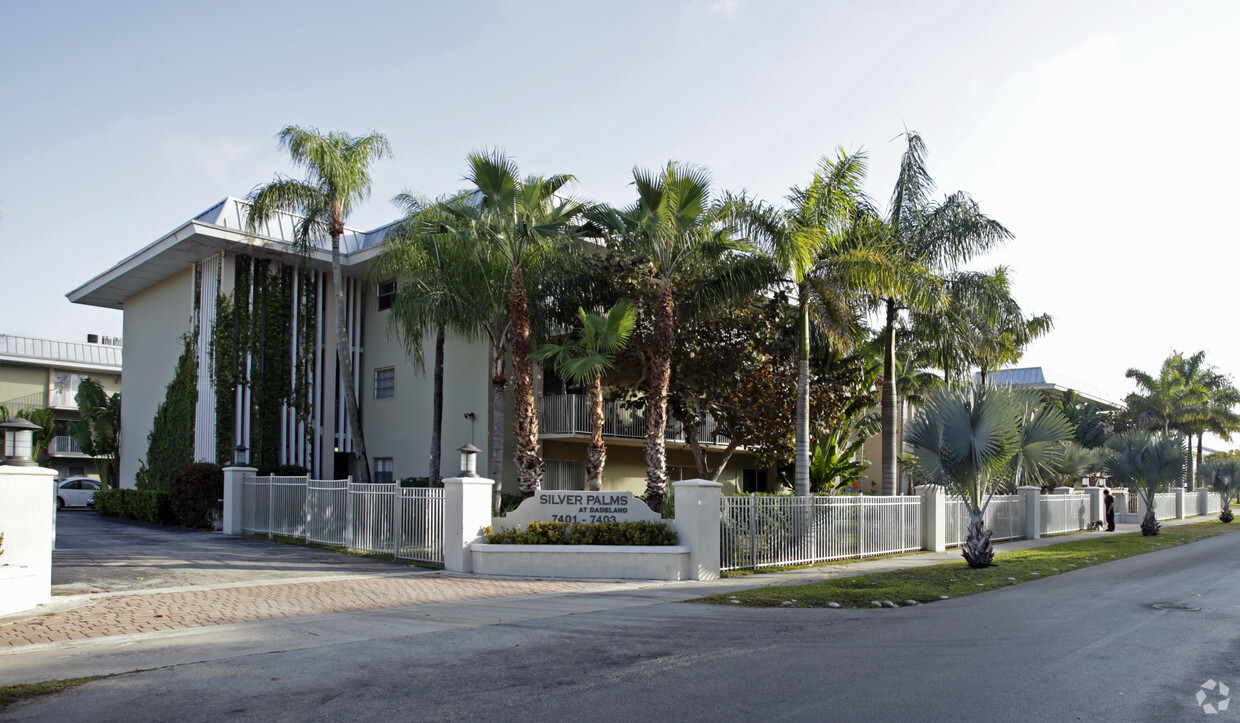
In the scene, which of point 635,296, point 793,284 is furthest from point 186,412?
point 793,284

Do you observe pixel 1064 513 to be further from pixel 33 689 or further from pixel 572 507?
pixel 33 689

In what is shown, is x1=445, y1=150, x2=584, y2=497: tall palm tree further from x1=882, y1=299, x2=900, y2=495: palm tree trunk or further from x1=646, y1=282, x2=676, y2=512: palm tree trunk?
x1=882, y1=299, x2=900, y2=495: palm tree trunk

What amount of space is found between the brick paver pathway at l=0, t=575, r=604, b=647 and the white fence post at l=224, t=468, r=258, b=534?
9.55m

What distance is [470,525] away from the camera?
15.5 m

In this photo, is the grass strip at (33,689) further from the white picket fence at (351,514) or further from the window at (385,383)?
the window at (385,383)

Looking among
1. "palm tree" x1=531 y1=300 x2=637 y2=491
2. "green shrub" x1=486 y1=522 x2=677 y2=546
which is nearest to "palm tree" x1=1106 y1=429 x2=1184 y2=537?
"palm tree" x1=531 y1=300 x2=637 y2=491

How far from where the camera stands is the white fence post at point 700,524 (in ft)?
48.5

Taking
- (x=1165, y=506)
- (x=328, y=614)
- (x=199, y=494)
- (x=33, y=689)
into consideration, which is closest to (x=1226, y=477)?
(x=1165, y=506)

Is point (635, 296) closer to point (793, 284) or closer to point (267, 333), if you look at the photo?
point (793, 284)

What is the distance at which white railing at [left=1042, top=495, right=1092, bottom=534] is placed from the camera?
1073 inches

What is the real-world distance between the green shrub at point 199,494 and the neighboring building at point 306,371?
4.70 ft

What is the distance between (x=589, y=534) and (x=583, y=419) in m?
9.20

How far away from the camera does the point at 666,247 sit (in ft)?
58.0

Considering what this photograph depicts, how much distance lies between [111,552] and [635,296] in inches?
482
